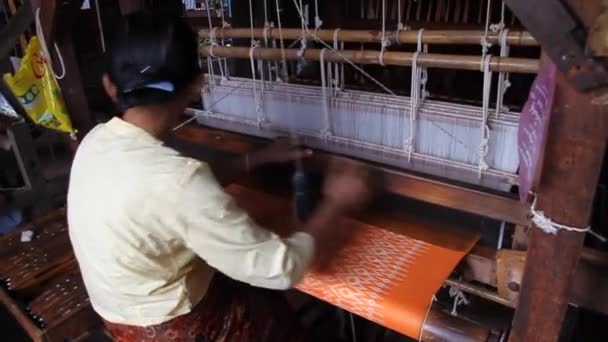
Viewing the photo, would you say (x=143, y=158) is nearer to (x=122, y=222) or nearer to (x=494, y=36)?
(x=122, y=222)

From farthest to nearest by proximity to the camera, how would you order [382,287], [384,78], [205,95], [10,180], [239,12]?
[10,180] → [239,12] → [384,78] → [205,95] → [382,287]

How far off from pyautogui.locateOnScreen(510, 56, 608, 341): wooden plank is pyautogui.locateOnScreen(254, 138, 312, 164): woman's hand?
2.23 feet

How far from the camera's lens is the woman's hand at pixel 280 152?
54.1 inches

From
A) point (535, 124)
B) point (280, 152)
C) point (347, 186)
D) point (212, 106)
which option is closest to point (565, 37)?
point (535, 124)

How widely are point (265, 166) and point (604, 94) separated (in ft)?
3.30

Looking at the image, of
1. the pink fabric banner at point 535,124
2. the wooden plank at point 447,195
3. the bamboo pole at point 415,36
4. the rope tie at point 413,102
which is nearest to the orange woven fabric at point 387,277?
the wooden plank at point 447,195

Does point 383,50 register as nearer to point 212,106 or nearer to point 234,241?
point 234,241

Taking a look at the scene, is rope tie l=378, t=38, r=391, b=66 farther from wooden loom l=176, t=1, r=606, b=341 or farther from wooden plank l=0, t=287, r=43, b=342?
wooden plank l=0, t=287, r=43, b=342

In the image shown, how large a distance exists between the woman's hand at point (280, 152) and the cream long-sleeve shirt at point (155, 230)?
0.36 meters

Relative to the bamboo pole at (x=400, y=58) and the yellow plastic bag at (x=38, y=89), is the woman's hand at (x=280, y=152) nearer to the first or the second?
the bamboo pole at (x=400, y=58)

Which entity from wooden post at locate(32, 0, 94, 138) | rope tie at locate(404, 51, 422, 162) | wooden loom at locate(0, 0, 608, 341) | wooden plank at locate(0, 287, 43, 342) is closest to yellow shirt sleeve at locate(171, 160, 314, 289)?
wooden loom at locate(0, 0, 608, 341)

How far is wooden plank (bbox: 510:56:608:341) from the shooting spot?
0.70m

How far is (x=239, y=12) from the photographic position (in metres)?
2.40

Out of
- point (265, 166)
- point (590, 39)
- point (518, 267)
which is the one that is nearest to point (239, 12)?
point (265, 166)
